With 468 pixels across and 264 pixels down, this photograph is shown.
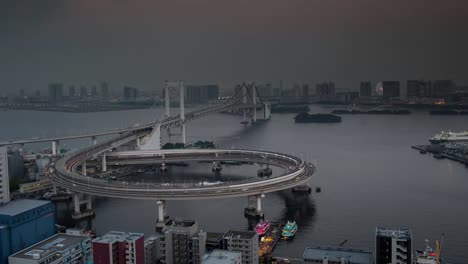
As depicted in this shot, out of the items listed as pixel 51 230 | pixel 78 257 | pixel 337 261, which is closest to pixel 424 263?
pixel 337 261

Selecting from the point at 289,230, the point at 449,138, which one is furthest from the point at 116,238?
the point at 449,138

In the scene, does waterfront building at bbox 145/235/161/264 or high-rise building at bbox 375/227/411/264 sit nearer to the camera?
high-rise building at bbox 375/227/411/264

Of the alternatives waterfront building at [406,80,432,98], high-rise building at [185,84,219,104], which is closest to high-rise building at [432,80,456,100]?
waterfront building at [406,80,432,98]

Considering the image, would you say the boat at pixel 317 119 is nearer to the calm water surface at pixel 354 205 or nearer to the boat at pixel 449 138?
the boat at pixel 449 138

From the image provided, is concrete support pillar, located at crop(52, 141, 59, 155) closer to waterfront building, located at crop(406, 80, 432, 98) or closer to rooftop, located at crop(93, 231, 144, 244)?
rooftop, located at crop(93, 231, 144, 244)

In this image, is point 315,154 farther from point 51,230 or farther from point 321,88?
point 321,88

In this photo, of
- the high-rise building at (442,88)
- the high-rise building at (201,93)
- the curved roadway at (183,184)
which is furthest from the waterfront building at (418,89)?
the curved roadway at (183,184)

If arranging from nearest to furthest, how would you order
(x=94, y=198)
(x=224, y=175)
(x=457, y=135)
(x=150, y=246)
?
(x=150, y=246), (x=94, y=198), (x=224, y=175), (x=457, y=135)
